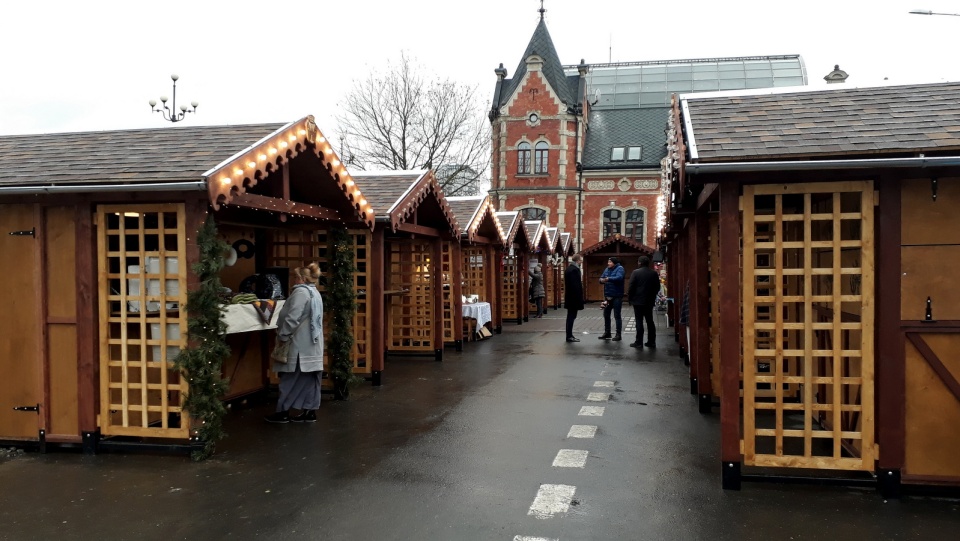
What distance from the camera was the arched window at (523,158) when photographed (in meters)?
39.0

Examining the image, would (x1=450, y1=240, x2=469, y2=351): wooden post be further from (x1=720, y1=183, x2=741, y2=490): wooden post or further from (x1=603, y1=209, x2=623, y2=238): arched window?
(x1=603, y1=209, x2=623, y2=238): arched window

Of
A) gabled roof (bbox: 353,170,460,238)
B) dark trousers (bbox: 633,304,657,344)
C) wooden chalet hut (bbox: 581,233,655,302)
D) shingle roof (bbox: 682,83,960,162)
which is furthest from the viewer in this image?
wooden chalet hut (bbox: 581,233,655,302)

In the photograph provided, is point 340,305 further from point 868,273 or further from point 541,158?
point 541,158

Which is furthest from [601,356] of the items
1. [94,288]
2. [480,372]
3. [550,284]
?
[550,284]

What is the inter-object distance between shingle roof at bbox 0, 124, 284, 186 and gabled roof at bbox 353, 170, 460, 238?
125 inches

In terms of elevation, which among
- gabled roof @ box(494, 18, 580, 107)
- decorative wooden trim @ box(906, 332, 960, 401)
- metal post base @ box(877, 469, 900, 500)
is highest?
gabled roof @ box(494, 18, 580, 107)

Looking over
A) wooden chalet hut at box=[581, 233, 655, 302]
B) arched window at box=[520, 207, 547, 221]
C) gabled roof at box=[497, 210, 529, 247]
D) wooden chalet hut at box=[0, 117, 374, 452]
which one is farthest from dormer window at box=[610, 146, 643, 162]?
wooden chalet hut at box=[0, 117, 374, 452]

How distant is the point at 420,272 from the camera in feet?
44.7

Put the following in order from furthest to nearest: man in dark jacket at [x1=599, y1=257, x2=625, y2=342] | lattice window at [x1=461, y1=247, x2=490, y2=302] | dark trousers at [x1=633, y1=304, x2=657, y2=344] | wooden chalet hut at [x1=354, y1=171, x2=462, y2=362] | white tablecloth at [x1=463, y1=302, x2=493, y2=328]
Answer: lattice window at [x1=461, y1=247, x2=490, y2=302] < white tablecloth at [x1=463, y1=302, x2=493, y2=328] < man in dark jacket at [x1=599, y1=257, x2=625, y2=342] < dark trousers at [x1=633, y1=304, x2=657, y2=344] < wooden chalet hut at [x1=354, y1=171, x2=462, y2=362]

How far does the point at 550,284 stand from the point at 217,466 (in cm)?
2358

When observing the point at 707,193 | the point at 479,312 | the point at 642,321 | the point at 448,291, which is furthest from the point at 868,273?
the point at 479,312

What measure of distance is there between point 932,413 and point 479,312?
1153 centimetres

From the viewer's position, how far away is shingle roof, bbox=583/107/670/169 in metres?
38.8

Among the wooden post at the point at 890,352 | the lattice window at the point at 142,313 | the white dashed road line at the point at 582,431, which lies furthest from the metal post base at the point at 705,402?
the lattice window at the point at 142,313
